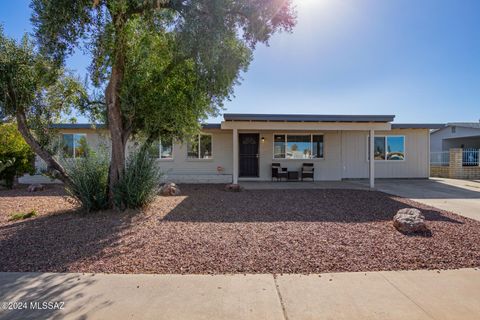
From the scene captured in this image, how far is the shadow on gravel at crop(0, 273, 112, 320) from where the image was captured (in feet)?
9.05

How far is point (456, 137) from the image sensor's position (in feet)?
74.1

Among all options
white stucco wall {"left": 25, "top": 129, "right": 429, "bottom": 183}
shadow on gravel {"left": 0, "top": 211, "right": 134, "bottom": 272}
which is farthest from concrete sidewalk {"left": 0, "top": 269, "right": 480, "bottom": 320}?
white stucco wall {"left": 25, "top": 129, "right": 429, "bottom": 183}

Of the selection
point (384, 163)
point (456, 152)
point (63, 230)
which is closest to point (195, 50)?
point (63, 230)

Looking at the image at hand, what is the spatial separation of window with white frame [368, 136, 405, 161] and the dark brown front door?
6224 millimetres

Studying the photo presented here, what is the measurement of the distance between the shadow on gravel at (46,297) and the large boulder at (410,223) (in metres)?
4.86

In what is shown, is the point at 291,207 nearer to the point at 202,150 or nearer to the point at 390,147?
the point at 202,150

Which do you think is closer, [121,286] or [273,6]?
[121,286]

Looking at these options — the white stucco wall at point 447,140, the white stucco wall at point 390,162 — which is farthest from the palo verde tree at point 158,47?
the white stucco wall at point 447,140

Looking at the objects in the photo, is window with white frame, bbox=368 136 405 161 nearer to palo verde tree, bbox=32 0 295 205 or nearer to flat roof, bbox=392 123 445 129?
flat roof, bbox=392 123 445 129

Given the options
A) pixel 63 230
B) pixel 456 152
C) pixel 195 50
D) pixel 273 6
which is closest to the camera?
pixel 63 230

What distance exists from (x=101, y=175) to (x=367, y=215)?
20.9 ft

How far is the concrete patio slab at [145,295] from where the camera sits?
274 cm

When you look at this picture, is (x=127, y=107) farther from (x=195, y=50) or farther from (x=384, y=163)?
(x=384, y=163)

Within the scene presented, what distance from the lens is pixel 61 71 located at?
700cm
